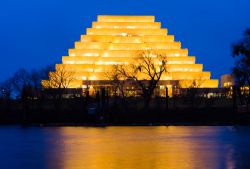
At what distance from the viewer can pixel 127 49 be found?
337 ft

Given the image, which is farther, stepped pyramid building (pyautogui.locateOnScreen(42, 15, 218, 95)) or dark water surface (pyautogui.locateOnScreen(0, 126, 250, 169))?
stepped pyramid building (pyautogui.locateOnScreen(42, 15, 218, 95))

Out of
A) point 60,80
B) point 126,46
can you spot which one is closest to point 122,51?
point 126,46

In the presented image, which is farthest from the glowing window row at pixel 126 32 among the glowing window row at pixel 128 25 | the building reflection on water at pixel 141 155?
the building reflection on water at pixel 141 155

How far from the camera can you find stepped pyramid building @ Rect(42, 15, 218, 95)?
9825 centimetres

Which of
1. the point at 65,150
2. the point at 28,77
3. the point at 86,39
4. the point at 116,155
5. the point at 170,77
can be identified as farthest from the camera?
the point at 86,39

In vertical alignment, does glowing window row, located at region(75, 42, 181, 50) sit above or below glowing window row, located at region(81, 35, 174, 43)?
below

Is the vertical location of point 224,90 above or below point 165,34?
below

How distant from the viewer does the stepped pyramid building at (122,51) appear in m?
98.2

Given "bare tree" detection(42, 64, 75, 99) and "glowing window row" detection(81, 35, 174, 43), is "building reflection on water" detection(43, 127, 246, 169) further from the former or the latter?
"glowing window row" detection(81, 35, 174, 43)

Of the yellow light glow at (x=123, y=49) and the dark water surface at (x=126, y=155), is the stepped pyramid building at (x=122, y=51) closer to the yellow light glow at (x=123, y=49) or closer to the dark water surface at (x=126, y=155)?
the yellow light glow at (x=123, y=49)

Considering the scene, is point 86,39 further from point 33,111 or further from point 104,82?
point 33,111

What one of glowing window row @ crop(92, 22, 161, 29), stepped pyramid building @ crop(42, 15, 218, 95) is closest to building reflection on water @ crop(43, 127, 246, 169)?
stepped pyramid building @ crop(42, 15, 218, 95)

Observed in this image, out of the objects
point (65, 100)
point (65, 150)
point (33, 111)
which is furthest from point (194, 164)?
point (65, 100)

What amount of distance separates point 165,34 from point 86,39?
12.9 m
